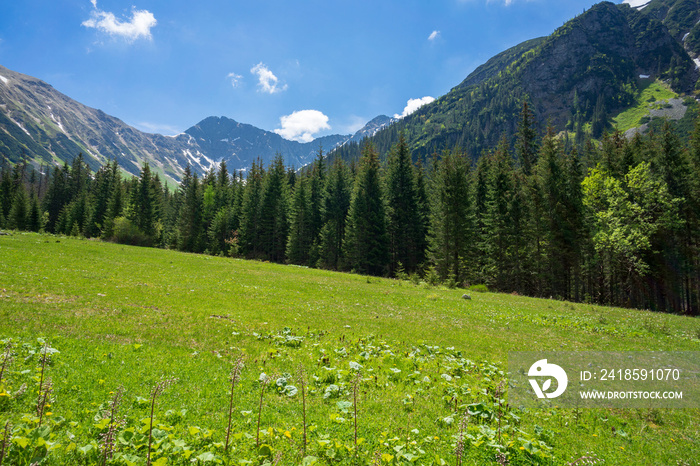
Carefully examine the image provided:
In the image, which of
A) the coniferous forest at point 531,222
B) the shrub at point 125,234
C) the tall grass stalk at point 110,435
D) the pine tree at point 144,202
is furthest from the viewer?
the pine tree at point 144,202

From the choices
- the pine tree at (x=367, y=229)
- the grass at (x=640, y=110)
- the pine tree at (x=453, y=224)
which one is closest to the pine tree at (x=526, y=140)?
the pine tree at (x=453, y=224)

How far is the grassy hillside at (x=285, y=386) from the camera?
4348mm

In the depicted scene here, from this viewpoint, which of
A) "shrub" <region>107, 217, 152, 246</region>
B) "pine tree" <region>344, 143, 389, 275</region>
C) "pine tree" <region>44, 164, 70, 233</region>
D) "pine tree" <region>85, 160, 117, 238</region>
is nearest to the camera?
"pine tree" <region>344, 143, 389, 275</region>

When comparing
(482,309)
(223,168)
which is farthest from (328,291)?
(223,168)

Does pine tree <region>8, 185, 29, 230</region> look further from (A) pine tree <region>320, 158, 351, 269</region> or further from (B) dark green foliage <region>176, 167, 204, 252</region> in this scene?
(A) pine tree <region>320, 158, 351, 269</region>

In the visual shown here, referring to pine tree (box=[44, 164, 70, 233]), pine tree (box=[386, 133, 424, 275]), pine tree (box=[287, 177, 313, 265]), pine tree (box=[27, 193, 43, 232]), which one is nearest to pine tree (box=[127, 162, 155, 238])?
pine tree (box=[27, 193, 43, 232])

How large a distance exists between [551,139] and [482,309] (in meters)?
31.1

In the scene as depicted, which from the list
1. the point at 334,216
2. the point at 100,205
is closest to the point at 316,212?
the point at 334,216

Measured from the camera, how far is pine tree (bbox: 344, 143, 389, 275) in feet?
158

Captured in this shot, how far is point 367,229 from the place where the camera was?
48719 mm

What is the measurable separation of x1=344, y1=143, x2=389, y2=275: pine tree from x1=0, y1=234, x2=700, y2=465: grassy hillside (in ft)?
108

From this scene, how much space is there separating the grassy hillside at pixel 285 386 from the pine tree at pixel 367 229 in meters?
33.0

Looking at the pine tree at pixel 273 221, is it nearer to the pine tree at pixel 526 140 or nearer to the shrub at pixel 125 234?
the shrub at pixel 125 234

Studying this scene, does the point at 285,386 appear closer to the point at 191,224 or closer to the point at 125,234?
the point at 125,234
